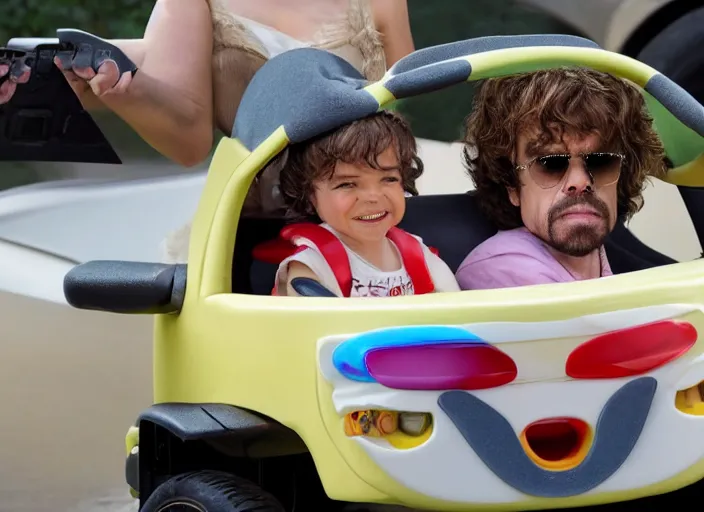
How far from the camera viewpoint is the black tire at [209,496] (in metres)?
1.58

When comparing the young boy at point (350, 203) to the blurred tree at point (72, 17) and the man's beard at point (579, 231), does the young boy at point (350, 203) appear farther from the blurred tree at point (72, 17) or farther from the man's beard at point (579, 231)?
the blurred tree at point (72, 17)

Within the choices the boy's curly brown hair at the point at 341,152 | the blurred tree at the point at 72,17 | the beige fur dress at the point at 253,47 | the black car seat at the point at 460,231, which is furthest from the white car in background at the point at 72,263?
the blurred tree at the point at 72,17

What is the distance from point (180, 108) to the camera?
215 centimetres

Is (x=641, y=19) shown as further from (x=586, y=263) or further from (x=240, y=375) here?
(x=240, y=375)

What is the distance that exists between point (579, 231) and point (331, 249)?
41cm

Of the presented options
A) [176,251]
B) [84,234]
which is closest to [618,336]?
[176,251]

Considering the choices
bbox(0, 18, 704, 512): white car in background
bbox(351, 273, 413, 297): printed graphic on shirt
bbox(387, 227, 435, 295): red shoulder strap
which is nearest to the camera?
bbox(351, 273, 413, 297): printed graphic on shirt

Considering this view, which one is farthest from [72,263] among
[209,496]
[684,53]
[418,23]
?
[209,496]

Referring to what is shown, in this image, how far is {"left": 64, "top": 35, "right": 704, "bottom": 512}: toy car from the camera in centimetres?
149

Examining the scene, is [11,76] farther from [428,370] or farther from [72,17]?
[72,17]

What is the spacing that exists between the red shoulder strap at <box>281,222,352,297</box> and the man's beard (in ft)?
1.15

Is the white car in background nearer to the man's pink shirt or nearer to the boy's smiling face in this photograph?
the man's pink shirt

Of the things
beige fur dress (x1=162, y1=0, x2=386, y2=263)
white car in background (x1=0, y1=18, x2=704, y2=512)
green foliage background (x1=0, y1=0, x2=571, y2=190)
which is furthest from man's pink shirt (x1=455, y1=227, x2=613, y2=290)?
green foliage background (x1=0, y1=0, x2=571, y2=190)

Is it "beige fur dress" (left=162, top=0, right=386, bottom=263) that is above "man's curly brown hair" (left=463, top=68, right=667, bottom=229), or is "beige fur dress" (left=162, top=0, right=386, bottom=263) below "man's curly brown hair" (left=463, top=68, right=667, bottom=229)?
above
